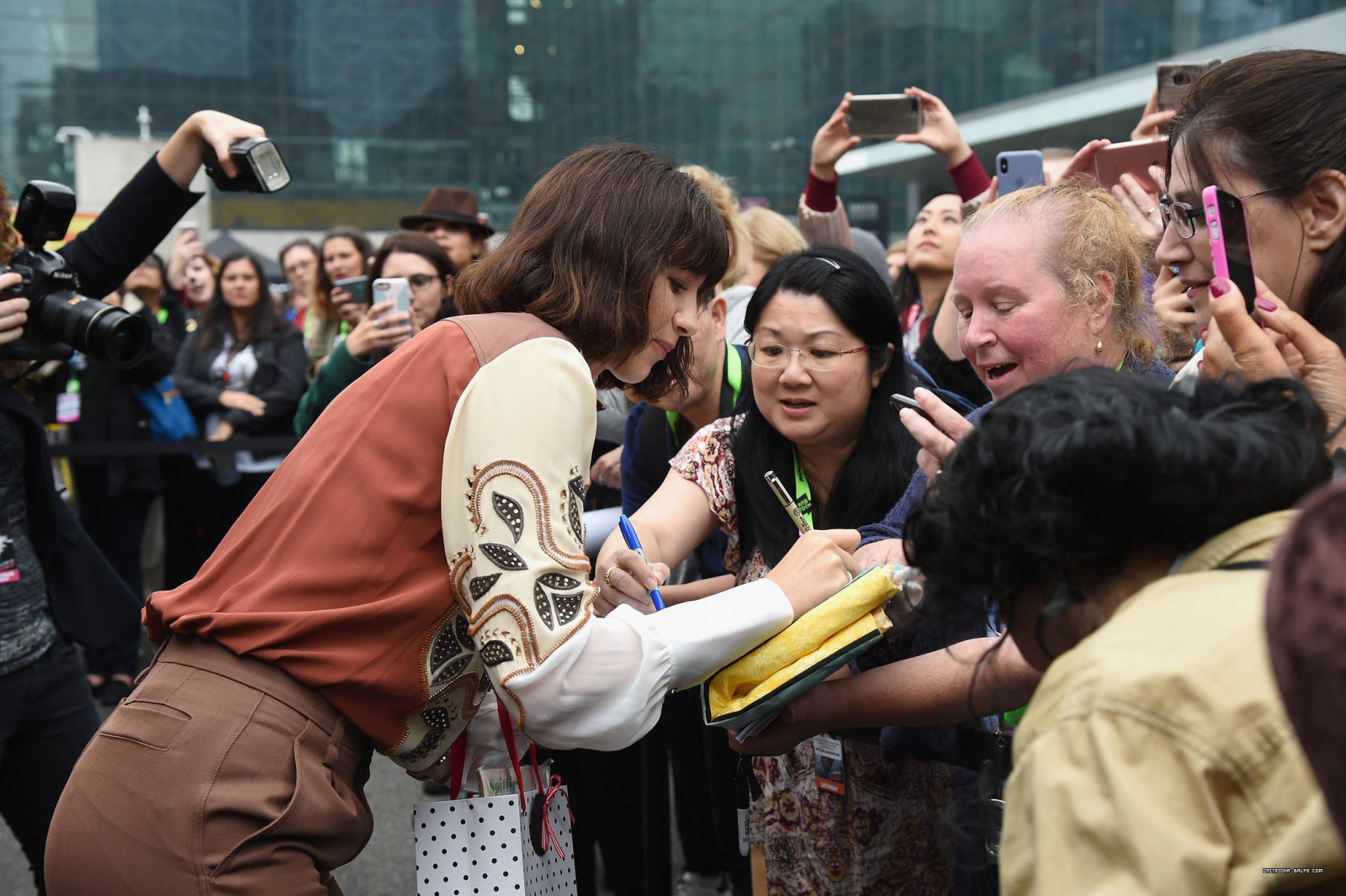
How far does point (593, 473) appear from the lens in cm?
404

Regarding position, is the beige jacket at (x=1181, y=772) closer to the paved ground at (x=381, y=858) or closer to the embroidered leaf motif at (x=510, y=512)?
the embroidered leaf motif at (x=510, y=512)

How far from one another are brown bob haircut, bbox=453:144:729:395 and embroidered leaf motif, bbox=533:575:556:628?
46 cm

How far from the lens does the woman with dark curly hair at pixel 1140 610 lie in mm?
875

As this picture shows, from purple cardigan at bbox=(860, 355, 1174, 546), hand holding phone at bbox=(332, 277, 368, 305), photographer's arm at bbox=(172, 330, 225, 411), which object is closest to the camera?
purple cardigan at bbox=(860, 355, 1174, 546)

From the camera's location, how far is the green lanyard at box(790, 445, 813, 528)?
99.7 inches

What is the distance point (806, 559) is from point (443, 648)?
58 cm

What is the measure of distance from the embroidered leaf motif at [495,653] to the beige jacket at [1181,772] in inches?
30.7

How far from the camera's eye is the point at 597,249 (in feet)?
5.91

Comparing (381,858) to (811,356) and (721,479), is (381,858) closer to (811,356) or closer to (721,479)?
(721,479)

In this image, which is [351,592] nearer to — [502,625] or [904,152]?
[502,625]

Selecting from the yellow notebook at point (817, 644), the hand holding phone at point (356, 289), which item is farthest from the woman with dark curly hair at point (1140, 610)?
the hand holding phone at point (356, 289)

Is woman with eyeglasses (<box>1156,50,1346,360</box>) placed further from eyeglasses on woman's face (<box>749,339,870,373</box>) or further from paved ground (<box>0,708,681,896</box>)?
paved ground (<box>0,708,681,896</box>)

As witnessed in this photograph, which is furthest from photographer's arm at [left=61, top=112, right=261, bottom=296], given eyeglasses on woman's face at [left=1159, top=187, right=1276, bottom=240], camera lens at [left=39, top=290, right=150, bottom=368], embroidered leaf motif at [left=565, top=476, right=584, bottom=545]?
eyeglasses on woman's face at [left=1159, top=187, right=1276, bottom=240]

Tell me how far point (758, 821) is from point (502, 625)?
1258 millimetres
